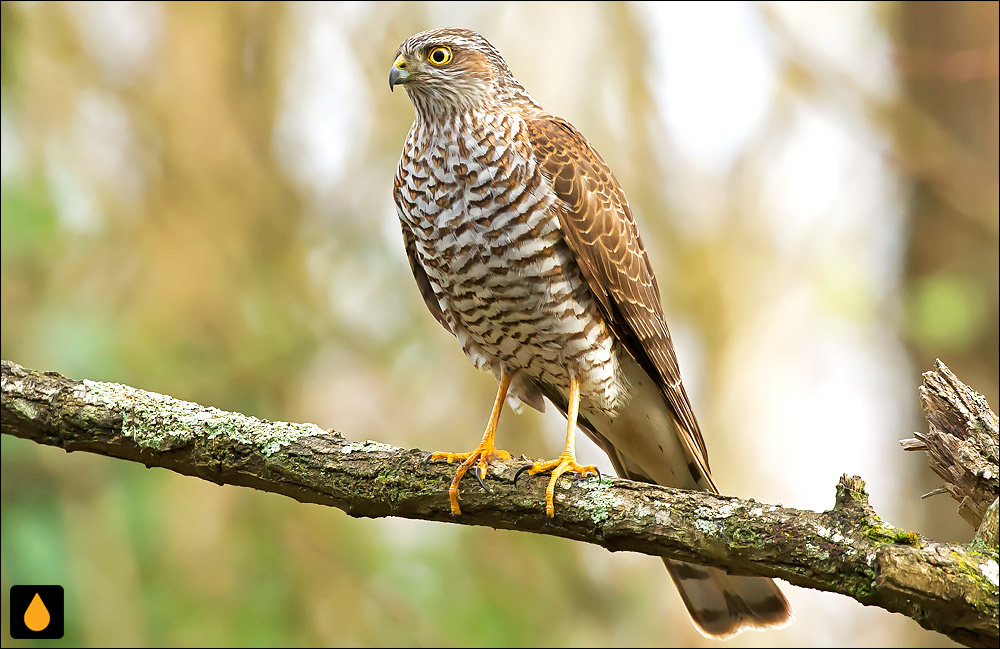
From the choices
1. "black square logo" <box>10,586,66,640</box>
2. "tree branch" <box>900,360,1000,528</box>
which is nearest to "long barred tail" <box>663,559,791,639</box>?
"tree branch" <box>900,360,1000,528</box>

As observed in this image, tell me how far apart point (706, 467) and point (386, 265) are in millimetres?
2280

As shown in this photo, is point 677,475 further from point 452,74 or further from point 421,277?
point 452,74

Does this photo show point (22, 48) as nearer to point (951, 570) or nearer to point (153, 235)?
point (153, 235)

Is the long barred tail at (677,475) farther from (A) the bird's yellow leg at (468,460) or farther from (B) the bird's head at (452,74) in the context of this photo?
(B) the bird's head at (452,74)

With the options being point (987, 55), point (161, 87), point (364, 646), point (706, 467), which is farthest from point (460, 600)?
point (987, 55)

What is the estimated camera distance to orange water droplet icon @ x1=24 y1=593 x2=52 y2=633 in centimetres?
390

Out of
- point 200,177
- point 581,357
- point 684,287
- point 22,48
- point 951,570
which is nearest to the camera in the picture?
point 951,570

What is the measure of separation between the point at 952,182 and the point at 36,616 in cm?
483

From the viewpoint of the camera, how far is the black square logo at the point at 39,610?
12.8ft

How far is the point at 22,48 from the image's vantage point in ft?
15.5

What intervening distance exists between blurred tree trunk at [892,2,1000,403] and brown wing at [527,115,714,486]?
168 cm

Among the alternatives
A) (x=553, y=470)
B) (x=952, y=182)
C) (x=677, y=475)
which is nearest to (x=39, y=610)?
(x=553, y=470)

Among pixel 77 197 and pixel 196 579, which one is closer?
pixel 196 579

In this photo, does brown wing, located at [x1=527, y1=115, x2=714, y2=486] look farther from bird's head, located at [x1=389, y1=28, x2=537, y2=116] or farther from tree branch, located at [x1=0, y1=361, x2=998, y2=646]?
tree branch, located at [x1=0, y1=361, x2=998, y2=646]
